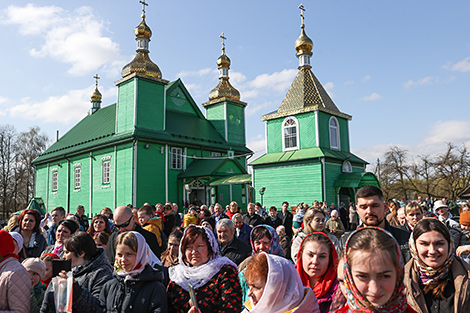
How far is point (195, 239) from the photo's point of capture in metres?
3.35

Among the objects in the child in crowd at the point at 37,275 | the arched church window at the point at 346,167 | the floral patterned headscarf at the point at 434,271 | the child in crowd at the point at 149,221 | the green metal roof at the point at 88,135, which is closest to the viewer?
the floral patterned headscarf at the point at 434,271

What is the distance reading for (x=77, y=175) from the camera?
2745cm

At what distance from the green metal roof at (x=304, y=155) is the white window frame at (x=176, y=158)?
565 cm

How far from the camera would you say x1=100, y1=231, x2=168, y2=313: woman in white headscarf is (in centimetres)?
302

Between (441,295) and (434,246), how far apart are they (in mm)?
363

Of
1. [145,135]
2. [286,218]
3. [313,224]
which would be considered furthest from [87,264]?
[145,135]

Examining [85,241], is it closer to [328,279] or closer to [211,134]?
[328,279]

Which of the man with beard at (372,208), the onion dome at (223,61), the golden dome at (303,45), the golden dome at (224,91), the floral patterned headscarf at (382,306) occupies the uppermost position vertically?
the onion dome at (223,61)

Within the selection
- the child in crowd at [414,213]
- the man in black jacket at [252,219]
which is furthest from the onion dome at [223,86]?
the child in crowd at [414,213]

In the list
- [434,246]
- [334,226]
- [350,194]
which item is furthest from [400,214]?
[350,194]

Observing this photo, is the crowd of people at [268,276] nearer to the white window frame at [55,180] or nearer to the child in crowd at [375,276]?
the child in crowd at [375,276]

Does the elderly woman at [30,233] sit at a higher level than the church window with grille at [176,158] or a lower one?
lower

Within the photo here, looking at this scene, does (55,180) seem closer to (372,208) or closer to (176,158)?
(176,158)

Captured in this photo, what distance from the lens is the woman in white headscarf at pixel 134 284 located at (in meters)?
3.02
